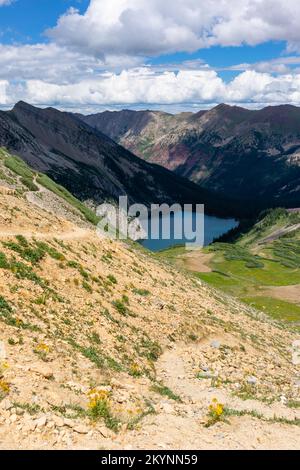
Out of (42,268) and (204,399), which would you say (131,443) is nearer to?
(204,399)

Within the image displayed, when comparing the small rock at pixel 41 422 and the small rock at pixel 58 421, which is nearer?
the small rock at pixel 41 422

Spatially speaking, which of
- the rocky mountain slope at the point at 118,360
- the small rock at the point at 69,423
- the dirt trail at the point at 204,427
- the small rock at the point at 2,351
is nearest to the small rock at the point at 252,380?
the rocky mountain slope at the point at 118,360

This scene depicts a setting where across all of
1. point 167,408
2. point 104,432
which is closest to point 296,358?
point 167,408

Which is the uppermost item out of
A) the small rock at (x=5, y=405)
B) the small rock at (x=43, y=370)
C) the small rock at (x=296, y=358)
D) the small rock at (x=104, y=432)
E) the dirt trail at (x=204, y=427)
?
the small rock at (x=5, y=405)

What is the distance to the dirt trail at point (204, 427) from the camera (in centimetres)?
1730

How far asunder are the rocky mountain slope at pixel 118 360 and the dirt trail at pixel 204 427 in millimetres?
78

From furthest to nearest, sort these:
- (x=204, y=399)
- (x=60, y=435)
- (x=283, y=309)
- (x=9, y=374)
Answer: (x=283, y=309) < (x=204, y=399) < (x=9, y=374) < (x=60, y=435)

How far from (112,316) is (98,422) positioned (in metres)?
15.2

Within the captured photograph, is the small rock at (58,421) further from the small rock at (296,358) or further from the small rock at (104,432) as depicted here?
the small rock at (296,358)

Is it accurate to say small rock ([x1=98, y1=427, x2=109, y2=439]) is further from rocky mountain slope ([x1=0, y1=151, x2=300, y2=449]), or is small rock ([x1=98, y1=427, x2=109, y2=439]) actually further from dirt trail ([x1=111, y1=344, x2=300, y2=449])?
dirt trail ([x1=111, y1=344, x2=300, y2=449])

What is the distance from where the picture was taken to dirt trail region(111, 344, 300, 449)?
56.7 ft

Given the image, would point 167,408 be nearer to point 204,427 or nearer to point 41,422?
point 204,427
